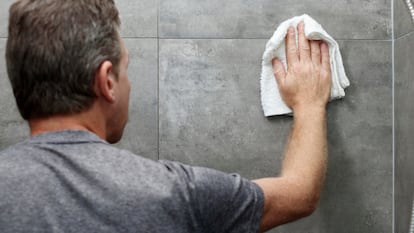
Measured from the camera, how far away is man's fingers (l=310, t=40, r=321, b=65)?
4.13ft

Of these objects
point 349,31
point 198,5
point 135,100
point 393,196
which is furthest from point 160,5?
point 393,196

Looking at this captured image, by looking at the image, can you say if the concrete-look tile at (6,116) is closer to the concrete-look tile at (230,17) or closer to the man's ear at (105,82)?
the concrete-look tile at (230,17)

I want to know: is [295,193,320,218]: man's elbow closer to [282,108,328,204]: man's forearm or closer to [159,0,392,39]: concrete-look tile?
[282,108,328,204]: man's forearm

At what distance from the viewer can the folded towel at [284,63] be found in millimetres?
1262

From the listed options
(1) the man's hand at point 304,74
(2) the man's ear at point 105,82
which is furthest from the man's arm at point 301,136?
(2) the man's ear at point 105,82

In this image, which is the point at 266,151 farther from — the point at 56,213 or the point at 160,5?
the point at 56,213

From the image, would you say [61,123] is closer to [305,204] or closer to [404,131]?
[305,204]

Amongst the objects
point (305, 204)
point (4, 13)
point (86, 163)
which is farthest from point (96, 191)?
point (4, 13)

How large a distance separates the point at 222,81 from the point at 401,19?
0.48 meters

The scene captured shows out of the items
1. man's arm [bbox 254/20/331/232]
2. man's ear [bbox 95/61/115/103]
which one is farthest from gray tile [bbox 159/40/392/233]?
Result: man's ear [bbox 95/61/115/103]

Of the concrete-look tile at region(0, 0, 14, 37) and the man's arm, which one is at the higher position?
the concrete-look tile at region(0, 0, 14, 37)

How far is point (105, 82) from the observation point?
2.75ft

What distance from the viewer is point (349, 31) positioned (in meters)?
1.36

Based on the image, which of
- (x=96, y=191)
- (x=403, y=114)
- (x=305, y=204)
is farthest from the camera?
(x=403, y=114)
